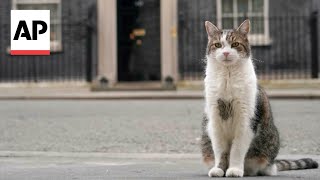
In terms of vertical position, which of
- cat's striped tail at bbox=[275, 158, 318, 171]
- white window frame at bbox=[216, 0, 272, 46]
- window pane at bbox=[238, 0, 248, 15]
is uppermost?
window pane at bbox=[238, 0, 248, 15]

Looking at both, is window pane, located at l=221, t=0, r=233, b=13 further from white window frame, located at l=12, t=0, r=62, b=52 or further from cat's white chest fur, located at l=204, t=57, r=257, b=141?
cat's white chest fur, located at l=204, t=57, r=257, b=141

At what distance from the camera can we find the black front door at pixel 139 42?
2030 centimetres

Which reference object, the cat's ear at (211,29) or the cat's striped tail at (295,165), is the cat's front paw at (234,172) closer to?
the cat's striped tail at (295,165)

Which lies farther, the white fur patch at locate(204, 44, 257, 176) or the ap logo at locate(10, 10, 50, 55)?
the ap logo at locate(10, 10, 50, 55)

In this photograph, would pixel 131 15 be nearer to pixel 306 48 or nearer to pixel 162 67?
pixel 162 67

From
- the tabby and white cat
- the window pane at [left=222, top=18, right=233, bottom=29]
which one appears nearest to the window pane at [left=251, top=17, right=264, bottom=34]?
the window pane at [left=222, top=18, right=233, bottom=29]

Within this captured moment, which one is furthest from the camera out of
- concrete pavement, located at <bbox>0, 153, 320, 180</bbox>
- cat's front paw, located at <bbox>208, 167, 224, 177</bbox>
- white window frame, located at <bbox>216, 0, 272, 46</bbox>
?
white window frame, located at <bbox>216, 0, 272, 46</bbox>

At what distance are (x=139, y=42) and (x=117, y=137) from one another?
995 cm

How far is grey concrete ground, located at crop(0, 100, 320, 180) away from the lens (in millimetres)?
7261

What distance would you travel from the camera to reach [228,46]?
5.86m

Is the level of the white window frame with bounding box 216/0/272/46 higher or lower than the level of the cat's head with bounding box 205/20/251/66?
higher

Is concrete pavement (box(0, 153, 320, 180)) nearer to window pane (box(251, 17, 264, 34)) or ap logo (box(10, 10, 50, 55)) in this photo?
ap logo (box(10, 10, 50, 55))

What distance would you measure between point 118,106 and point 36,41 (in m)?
7.91

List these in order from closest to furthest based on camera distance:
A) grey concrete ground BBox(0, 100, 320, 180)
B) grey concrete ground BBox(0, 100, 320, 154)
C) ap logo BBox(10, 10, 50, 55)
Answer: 1. grey concrete ground BBox(0, 100, 320, 180)
2. ap logo BBox(10, 10, 50, 55)
3. grey concrete ground BBox(0, 100, 320, 154)
